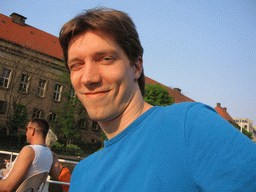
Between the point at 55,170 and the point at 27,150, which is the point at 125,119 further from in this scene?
the point at 55,170

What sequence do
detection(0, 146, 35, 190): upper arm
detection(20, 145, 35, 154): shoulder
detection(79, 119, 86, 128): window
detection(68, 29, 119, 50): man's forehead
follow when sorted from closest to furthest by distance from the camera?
1. detection(68, 29, 119, 50): man's forehead
2. detection(0, 146, 35, 190): upper arm
3. detection(20, 145, 35, 154): shoulder
4. detection(79, 119, 86, 128): window

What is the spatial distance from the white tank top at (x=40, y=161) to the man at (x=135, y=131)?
92.1 inches

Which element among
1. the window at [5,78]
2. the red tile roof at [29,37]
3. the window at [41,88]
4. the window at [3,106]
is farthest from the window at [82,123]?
the window at [5,78]

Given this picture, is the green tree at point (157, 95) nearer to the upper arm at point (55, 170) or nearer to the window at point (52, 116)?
the window at point (52, 116)

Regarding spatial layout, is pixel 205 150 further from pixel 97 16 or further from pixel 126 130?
pixel 97 16

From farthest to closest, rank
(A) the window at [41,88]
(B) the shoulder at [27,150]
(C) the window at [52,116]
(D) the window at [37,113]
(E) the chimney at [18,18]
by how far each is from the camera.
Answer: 1. (E) the chimney at [18,18]
2. (C) the window at [52,116]
3. (A) the window at [41,88]
4. (D) the window at [37,113]
5. (B) the shoulder at [27,150]

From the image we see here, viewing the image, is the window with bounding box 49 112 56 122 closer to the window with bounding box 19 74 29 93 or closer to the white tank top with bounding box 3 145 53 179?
the window with bounding box 19 74 29 93

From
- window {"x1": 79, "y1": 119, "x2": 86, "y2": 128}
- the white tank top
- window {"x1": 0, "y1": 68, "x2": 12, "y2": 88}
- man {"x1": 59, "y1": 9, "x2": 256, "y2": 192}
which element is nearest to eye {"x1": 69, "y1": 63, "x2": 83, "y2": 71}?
man {"x1": 59, "y1": 9, "x2": 256, "y2": 192}

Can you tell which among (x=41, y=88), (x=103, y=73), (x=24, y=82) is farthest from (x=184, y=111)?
(x=41, y=88)

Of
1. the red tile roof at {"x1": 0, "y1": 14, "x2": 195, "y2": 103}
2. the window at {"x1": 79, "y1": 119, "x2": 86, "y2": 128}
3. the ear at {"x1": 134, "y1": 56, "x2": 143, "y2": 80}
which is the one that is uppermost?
the red tile roof at {"x1": 0, "y1": 14, "x2": 195, "y2": 103}

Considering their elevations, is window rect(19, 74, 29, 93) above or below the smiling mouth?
above

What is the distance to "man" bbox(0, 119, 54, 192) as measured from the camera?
10.5 ft

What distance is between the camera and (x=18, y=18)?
37.5m

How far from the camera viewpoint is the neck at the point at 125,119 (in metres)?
1.23
